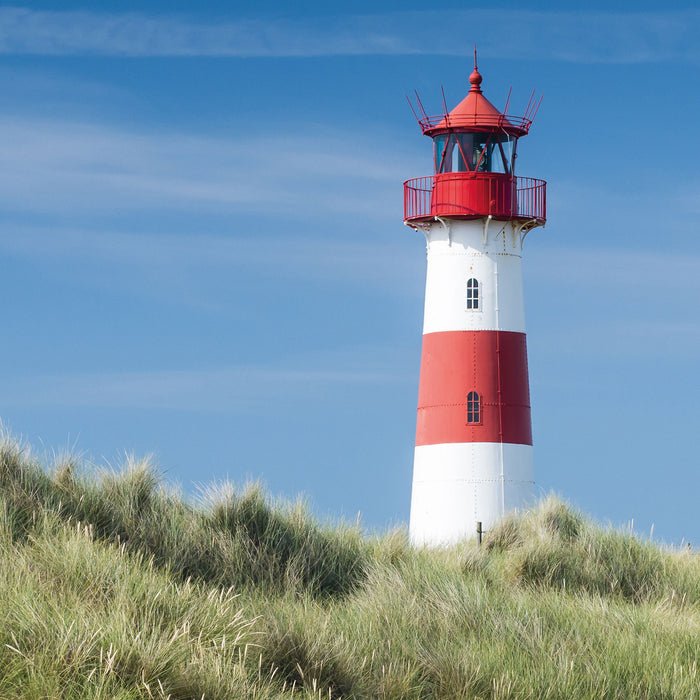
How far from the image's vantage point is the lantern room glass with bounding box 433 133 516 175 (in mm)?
21297

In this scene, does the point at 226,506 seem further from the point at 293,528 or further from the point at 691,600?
the point at 691,600

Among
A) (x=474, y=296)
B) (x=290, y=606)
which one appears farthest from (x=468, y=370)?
(x=290, y=606)

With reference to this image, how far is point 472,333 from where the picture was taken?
20.6 metres

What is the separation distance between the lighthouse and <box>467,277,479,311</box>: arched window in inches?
0.8

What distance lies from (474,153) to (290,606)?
13.9 meters

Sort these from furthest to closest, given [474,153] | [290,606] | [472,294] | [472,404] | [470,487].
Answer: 1. [474,153]
2. [472,294]
3. [472,404]
4. [470,487]
5. [290,606]

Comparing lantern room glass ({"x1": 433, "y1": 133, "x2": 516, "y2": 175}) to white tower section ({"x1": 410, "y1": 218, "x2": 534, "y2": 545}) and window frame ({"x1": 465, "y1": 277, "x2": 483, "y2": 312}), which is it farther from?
window frame ({"x1": 465, "y1": 277, "x2": 483, "y2": 312})

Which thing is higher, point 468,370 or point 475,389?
point 468,370

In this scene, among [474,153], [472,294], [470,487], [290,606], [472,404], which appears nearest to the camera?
[290,606]

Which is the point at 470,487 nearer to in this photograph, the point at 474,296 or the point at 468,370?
the point at 468,370

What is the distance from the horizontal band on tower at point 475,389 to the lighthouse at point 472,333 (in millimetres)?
20

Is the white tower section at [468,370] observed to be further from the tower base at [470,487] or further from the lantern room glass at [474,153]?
the lantern room glass at [474,153]

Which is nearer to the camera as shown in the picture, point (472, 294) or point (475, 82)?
point (472, 294)

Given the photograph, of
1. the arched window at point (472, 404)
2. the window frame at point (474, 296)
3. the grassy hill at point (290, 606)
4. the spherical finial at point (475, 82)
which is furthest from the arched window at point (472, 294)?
the grassy hill at point (290, 606)
